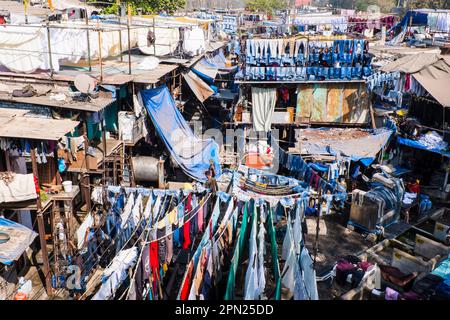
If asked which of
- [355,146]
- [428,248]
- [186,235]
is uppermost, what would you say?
[355,146]

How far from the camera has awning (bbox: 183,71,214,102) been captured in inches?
978

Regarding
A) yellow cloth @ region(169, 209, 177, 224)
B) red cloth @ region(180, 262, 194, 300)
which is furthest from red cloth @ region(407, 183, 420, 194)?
red cloth @ region(180, 262, 194, 300)

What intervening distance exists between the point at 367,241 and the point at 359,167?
4340 millimetres

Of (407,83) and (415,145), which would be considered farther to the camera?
(407,83)

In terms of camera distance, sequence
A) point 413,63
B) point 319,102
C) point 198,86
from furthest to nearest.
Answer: point 198,86
point 319,102
point 413,63

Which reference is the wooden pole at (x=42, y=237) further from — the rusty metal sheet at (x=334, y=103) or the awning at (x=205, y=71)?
the rusty metal sheet at (x=334, y=103)

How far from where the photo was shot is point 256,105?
75.7 feet

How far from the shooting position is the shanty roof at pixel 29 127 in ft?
40.2

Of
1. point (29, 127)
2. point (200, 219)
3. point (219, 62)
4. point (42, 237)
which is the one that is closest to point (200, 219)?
point (200, 219)

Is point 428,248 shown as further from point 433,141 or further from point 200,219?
point 200,219

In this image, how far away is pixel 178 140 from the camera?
19.8m

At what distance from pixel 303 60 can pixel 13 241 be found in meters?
16.1

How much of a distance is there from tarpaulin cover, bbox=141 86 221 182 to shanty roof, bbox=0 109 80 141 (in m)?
6.10

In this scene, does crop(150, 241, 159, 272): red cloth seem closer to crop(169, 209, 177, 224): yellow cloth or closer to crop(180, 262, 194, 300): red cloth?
crop(169, 209, 177, 224): yellow cloth
